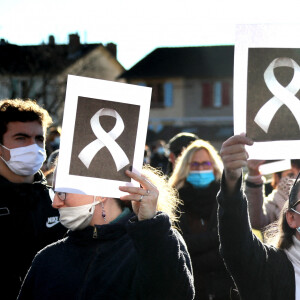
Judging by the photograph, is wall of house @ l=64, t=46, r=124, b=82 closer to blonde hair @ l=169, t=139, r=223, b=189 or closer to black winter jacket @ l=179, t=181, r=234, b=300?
blonde hair @ l=169, t=139, r=223, b=189

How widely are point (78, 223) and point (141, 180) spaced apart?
1.67 ft

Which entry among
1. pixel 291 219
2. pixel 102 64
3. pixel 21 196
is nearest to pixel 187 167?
pixel 21 196

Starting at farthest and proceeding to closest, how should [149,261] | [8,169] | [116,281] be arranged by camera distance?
[8,169] → [116,281] → [149,261]

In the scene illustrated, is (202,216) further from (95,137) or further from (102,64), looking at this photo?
(102,64)

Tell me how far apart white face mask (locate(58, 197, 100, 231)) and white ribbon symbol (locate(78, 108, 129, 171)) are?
355 millimetres

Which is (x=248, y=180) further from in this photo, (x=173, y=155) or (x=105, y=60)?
(x=105, y=60)

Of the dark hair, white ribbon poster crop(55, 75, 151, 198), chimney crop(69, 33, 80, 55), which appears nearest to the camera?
white ribbon poster crop(55, 75, 151, 198)

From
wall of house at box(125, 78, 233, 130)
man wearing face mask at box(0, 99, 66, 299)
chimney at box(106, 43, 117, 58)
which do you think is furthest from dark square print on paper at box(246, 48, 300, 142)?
chimney at box(106, 43, 117, 58)

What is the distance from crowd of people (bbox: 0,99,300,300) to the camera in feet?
7.82

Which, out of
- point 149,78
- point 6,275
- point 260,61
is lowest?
point 6,275

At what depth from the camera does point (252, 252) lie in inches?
102

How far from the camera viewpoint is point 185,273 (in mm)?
2436

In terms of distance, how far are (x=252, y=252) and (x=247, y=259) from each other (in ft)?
0.13

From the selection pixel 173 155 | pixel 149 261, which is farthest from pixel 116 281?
pixel 173 155
